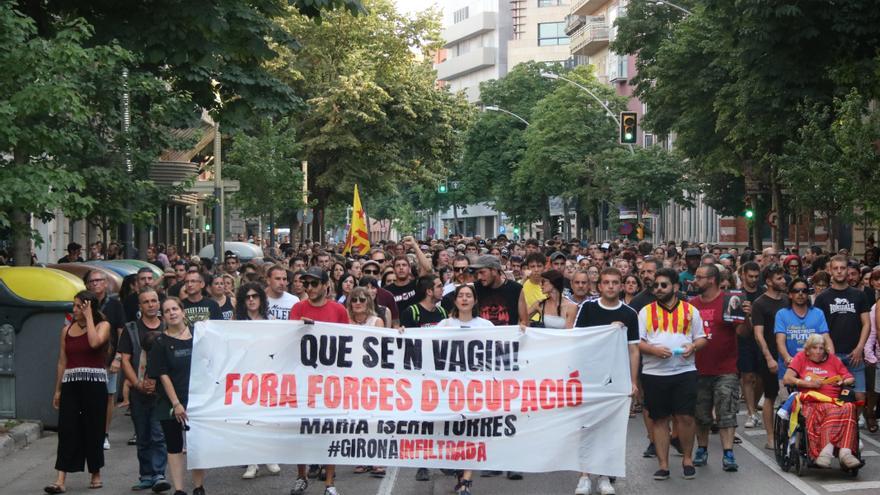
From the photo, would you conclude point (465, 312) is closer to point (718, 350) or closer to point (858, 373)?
point (718, 350)

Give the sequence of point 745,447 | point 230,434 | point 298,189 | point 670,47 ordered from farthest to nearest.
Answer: point 298,189
point 670,47
point 745,447
point 230,434

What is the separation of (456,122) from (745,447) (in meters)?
42.2

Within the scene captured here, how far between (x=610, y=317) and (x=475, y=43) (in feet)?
415

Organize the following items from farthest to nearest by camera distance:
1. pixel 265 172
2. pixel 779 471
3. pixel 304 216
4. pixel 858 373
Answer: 1. pixel 304 216
2. pixel 265 172
3. pixel 858 373
4. pixel 779 471

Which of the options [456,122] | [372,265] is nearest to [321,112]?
[456,122]

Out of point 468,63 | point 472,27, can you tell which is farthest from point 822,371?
point 468,63

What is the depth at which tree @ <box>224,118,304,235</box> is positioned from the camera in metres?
43.0

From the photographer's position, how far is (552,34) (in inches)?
4909

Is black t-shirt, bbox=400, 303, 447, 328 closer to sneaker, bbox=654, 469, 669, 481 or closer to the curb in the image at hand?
sneaker, bbox=654, 469, 669, 481

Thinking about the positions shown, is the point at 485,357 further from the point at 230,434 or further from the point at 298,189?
the point at 298,189

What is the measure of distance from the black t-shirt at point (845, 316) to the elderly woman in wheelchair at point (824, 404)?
7.19 feet

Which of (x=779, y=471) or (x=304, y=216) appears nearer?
(x=779, y=471)

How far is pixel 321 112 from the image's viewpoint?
5119 cm

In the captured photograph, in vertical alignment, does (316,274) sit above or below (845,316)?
above
